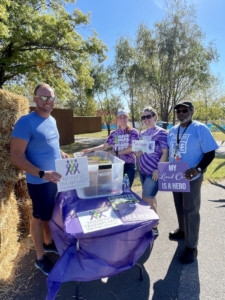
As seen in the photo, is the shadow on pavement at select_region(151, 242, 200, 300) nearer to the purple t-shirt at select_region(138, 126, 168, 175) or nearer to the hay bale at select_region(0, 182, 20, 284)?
the purple t-shirt at select_region(138, 126, 168, 175)

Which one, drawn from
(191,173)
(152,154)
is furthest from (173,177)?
(152,154)

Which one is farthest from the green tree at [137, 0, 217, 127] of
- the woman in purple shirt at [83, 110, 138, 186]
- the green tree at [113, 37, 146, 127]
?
the woman in purple shirt at [83, 110, 138, 186]

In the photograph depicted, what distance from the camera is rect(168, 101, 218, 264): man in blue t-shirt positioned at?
2277 mm

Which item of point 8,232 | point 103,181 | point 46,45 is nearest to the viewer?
point 103,181

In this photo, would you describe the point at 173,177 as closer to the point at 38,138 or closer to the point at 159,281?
the point at 159,281

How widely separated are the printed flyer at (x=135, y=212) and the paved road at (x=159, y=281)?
578 mm

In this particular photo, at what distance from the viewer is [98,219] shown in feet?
5.66

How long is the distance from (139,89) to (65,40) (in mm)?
5786

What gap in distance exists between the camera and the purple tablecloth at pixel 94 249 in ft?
5.16

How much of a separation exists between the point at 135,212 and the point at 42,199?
1.04 m

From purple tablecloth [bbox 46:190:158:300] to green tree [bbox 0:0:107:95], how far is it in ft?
27.0

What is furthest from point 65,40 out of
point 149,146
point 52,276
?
point 52,276

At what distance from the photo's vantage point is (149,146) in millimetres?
2721

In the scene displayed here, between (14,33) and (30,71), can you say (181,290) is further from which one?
(30,71)
